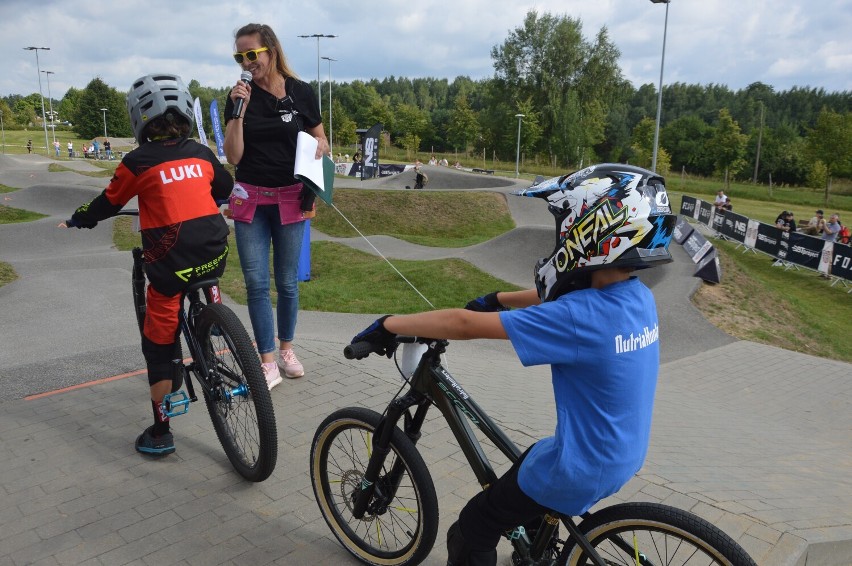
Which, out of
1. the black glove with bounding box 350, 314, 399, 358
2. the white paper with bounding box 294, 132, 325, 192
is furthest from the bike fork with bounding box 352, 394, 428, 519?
the white paper with bounding box 294, 132, 325, 192

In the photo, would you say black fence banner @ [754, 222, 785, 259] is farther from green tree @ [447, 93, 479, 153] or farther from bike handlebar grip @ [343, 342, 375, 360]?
green tree @ [447, 93, 479, 153]

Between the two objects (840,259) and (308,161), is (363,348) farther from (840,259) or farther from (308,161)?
(840,259)

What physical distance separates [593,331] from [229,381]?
231cm

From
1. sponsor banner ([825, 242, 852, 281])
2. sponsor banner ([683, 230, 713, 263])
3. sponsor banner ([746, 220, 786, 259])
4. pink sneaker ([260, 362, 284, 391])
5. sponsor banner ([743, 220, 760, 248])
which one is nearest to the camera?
pink sneaker ([260, 362, 284, 391])

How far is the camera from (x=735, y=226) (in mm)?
22438

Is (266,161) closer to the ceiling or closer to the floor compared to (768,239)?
closer to the ceiling

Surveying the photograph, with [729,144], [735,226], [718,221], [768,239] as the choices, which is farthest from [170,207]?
[729,144]

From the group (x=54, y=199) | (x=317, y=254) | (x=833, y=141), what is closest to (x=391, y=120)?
(x=833, y=141)

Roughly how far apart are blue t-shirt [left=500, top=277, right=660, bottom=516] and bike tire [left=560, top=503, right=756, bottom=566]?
89 mm

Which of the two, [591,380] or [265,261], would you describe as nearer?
[591,380]

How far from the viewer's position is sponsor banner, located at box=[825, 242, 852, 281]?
15.9 meters

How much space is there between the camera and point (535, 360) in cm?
179

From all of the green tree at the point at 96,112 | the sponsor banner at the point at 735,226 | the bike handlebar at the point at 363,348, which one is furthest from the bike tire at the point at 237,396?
the green tree at the point at 96,112

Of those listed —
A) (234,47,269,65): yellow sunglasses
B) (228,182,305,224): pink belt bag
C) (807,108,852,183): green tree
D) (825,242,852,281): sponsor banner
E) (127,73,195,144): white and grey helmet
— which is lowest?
(825,242,852,281): sponsor banner
